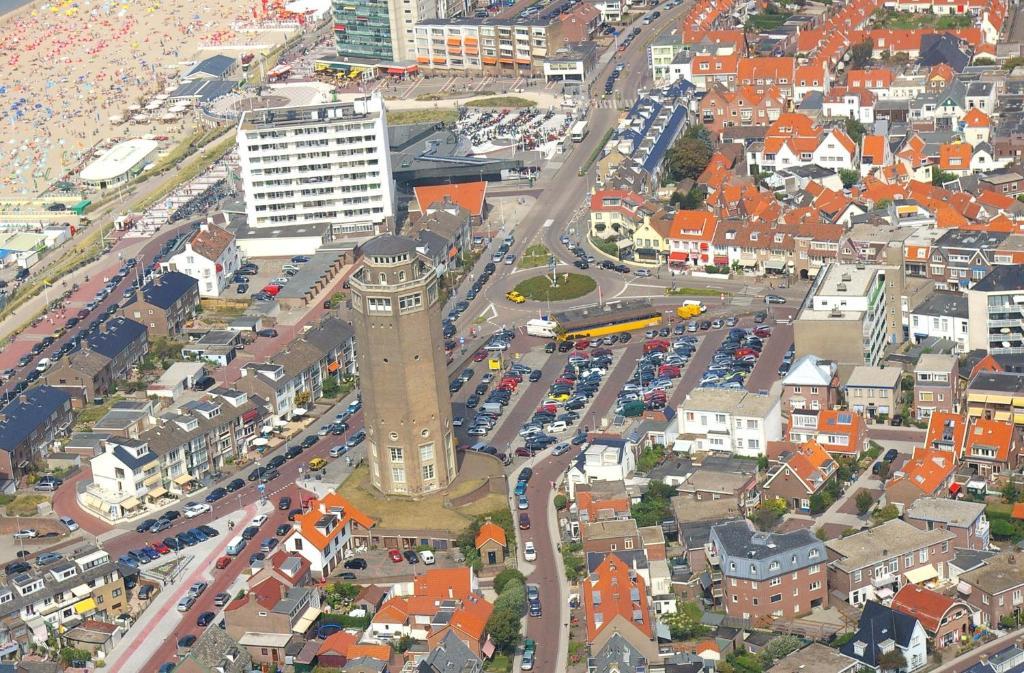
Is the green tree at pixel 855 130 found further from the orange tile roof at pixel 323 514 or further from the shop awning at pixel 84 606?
the shop awning at pixel 84 606

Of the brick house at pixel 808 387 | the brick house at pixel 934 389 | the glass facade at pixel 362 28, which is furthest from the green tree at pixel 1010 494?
the glass facade at pixel 362 28

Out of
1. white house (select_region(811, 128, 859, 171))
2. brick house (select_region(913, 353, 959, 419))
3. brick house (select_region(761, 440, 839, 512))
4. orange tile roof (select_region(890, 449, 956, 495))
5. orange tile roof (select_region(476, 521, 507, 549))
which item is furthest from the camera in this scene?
white house (select_region(811, 128, 859, 171))

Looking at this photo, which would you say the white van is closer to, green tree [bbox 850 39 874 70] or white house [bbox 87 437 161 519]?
white house [bbox 87 437 161 519]

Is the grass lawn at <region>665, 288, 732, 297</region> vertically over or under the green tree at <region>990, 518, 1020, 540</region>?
under

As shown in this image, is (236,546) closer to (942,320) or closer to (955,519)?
(955,519)

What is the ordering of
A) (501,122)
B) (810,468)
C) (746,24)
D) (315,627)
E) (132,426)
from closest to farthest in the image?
1. (315,627)
2. (810,468)
3. (132,426)
4. (501,122)
5. (746,24)

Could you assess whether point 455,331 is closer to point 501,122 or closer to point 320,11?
point 501,122

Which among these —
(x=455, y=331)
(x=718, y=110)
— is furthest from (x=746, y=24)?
(x=455, y=331)

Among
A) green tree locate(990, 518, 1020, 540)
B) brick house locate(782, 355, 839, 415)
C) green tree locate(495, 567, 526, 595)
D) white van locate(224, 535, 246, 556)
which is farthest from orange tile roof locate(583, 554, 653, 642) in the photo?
brick house locate(782, 355, 839, 415)
